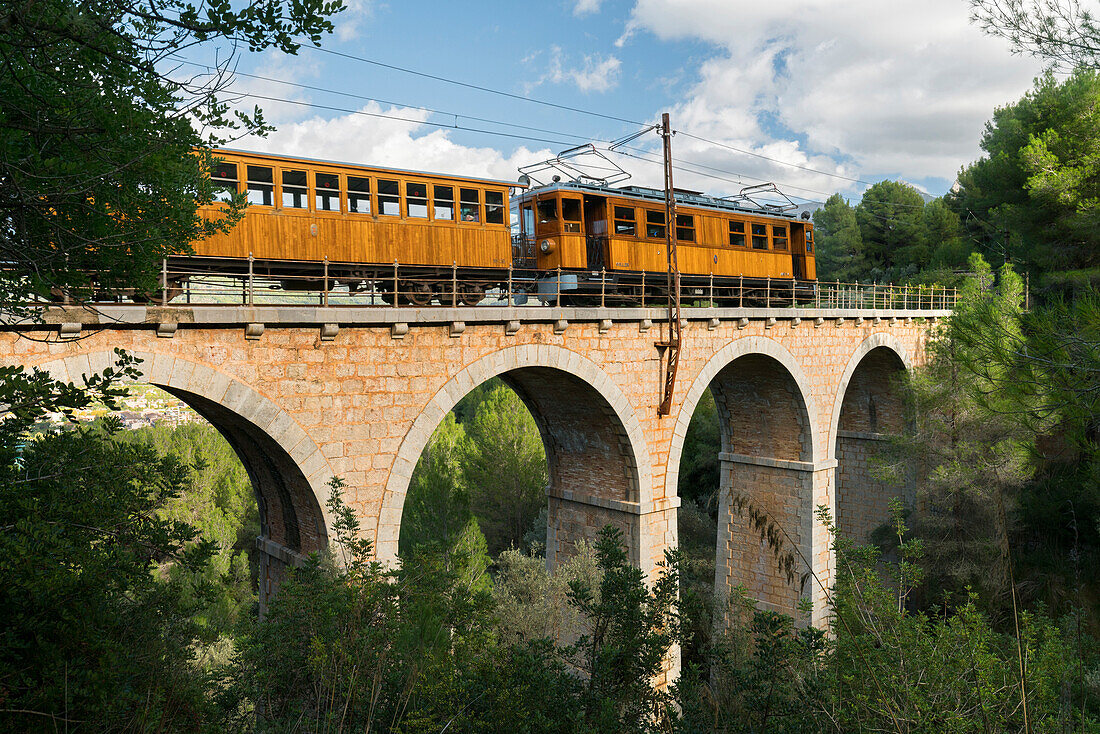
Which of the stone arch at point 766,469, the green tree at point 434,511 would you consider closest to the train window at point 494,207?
the stone arch at point 766,469

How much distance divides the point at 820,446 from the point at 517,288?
27.7 feet

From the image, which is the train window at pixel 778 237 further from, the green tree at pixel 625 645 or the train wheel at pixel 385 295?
the green tree at pixel 625 645

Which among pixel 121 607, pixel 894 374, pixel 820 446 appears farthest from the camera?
pixel 894 374

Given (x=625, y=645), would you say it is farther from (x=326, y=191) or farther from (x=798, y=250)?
(x=798, y=250)

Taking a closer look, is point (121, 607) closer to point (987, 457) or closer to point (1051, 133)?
point (987, 457)

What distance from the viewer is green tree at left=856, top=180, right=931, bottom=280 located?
129ft

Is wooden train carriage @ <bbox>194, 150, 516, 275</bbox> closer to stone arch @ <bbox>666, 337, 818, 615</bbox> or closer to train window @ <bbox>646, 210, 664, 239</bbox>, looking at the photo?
train window @ <bbox>646, 210, 664, 239</bbox>

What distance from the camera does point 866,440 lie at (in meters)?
23.3

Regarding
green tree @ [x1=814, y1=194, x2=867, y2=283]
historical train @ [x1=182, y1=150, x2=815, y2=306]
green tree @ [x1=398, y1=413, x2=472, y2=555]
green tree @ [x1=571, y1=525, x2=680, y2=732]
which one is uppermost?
green tree @ [x1=814, y1=194, x2=867, y2=283]

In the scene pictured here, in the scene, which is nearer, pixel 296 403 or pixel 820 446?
pixel 296 403

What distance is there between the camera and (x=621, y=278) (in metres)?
16.1

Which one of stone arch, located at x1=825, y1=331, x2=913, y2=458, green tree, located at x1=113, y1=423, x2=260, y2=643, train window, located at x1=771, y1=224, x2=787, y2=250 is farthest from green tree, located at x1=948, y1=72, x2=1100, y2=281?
green tree, located at x1=113, y1=423, x2=260, y2=643

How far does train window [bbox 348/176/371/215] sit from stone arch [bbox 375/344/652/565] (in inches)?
120

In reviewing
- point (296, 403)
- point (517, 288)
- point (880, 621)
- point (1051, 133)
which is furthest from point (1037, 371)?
point (1051, 133)
